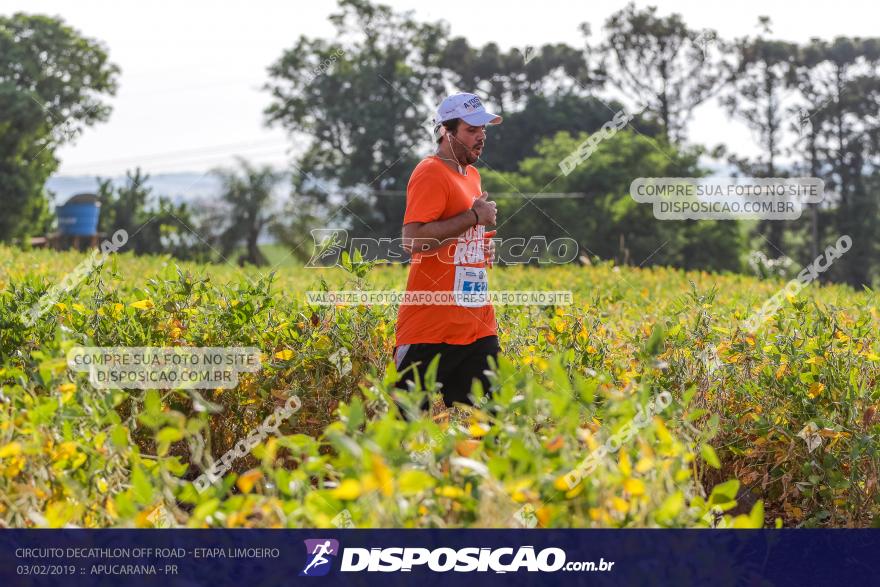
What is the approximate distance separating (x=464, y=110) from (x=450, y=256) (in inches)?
26.0

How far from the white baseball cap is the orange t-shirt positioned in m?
0.21

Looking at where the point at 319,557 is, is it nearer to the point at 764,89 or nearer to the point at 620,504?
the point at 620,504

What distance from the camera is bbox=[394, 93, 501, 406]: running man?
13.5 ft

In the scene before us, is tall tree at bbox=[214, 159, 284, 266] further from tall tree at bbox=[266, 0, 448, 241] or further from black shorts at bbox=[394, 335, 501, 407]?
black shorts at bbox=[394, 335, 501, 407]

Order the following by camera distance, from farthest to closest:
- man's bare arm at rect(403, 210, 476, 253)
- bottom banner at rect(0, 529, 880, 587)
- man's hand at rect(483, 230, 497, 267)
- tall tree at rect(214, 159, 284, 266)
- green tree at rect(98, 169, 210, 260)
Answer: tall tree at rect(214, 159, 284, 266)
green tree at rect(98, 169, 210, 260)
man's hand at rect(483, 230, 497, 267)
man's bare arm at rect(403, 210, 476, 253)
bottom banner at rect(0, 529, 880, 587)

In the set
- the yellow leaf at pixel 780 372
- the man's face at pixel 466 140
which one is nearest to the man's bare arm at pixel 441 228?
the man's face at pixel 466 140

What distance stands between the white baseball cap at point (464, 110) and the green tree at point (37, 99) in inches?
1321

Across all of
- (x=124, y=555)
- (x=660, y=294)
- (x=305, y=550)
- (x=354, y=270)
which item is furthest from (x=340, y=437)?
(x=660, y=294)

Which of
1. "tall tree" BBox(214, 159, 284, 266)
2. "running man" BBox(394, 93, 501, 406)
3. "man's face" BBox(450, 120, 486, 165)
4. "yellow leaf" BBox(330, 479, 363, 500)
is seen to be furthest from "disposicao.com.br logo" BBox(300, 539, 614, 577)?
"tall tree" BBox(214, 159, 284, 266)

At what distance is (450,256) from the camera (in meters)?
4.24

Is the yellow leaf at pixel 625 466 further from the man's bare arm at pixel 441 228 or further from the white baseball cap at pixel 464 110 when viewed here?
the white baseball cap at pixel 464 110

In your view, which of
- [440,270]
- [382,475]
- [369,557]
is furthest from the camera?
[440,270]

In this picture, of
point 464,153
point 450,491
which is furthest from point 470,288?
point 450,491

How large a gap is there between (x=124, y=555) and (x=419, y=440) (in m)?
0.81
